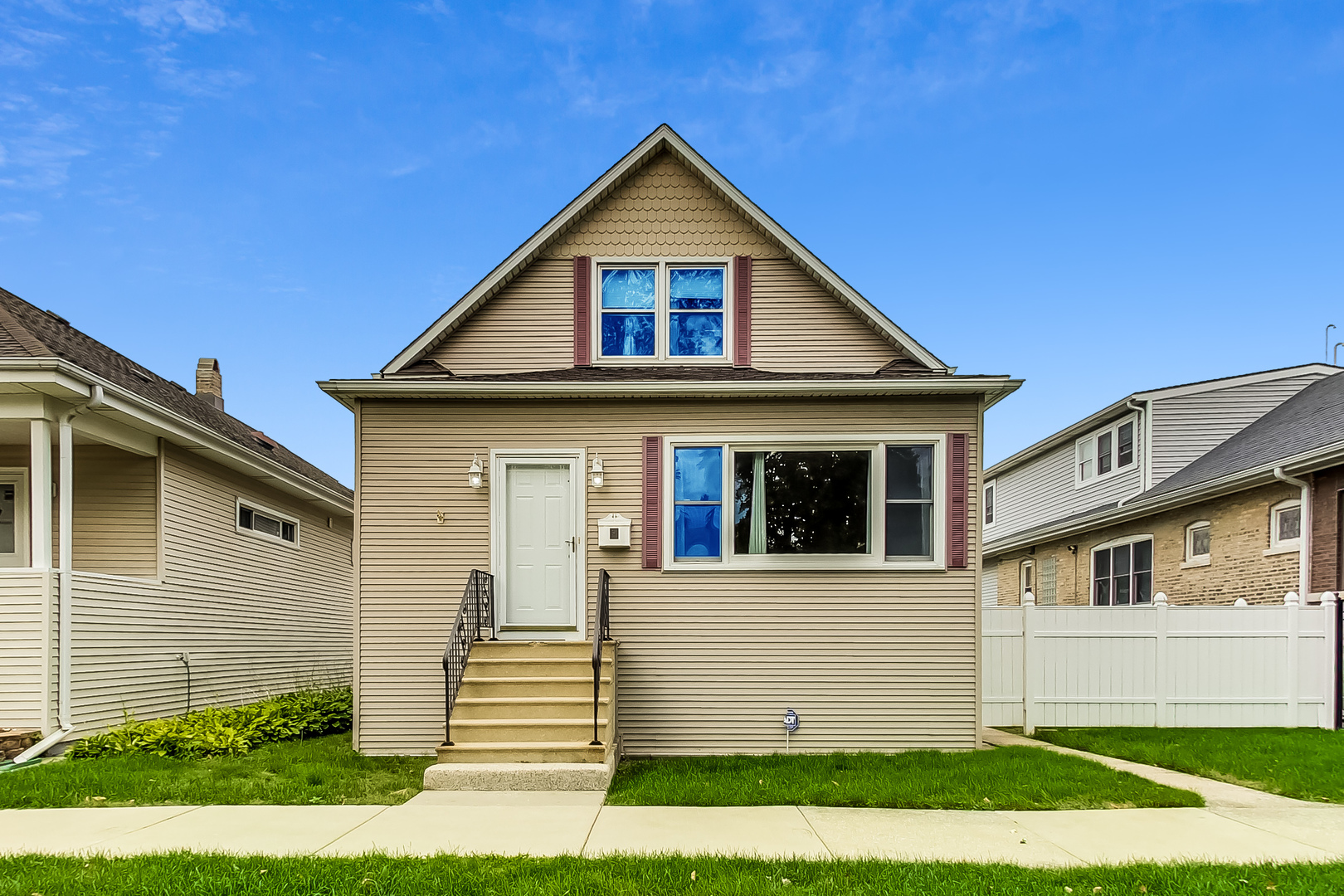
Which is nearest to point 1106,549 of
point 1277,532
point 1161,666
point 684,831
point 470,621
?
point 1277,532

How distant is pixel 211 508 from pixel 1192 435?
56.8 feet

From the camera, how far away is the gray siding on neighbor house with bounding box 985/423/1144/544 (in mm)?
16891

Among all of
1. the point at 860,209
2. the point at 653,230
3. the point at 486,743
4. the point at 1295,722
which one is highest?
the point at 860,209

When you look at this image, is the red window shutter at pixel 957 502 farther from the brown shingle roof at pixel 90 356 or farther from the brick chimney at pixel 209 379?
the brick chimney at pixel 209 379

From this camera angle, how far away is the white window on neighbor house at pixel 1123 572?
609 inches

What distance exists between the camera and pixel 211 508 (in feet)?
37.1

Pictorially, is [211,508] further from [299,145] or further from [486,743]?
[299,145]

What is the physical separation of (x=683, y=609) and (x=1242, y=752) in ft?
19.8

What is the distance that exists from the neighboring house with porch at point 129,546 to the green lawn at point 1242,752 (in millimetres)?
10675

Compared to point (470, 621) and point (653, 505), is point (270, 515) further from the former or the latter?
point (653, 505)

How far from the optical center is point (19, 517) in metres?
9.70

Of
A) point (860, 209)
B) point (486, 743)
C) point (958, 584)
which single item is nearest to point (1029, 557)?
point (860, 209)

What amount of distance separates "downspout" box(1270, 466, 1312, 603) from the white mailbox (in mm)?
9377

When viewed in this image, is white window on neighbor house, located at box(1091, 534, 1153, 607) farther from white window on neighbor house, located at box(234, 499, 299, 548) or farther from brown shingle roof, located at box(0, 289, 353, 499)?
brown shingle roof, located at box(0, 289, 353, 499)
